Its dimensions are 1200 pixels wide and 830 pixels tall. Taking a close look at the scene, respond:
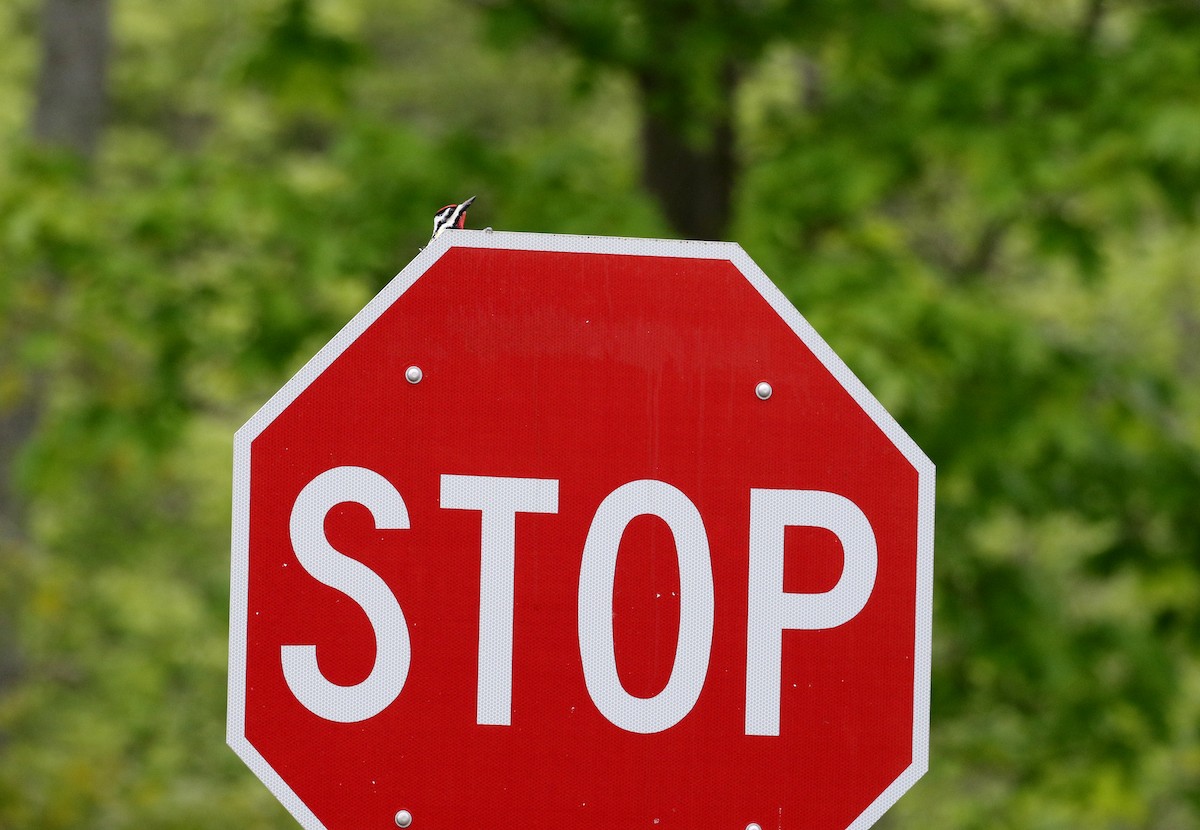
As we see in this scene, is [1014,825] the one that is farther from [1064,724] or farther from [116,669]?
[116,669]

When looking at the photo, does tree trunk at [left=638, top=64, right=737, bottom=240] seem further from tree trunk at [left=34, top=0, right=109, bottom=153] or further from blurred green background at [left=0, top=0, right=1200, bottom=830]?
tree trunk at [left=34, top=0, right=109, bottom=153]

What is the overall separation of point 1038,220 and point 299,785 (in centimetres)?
346

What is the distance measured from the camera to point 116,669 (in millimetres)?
12930

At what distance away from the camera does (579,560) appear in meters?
1.79

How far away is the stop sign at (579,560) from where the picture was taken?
1.75 meters

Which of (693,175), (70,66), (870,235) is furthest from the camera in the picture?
(70,66)

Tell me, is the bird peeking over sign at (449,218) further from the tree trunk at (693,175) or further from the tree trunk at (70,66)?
the tree trunk at (70,66)

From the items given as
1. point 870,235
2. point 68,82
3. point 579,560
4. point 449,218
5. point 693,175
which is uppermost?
point 68,82

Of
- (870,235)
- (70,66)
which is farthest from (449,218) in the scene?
(70,66)

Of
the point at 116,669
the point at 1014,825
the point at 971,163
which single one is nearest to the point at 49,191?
the point at 971,163

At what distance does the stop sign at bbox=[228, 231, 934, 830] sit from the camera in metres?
1.75

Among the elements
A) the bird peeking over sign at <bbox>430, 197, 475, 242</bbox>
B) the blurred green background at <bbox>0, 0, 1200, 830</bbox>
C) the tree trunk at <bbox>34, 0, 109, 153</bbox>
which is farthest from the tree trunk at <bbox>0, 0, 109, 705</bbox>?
the bird peeking over sign at <bbox>430, 197, 475, 242</bbox>

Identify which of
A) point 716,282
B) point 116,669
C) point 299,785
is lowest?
point 299,785

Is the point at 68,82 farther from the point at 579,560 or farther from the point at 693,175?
the point at 579,560
